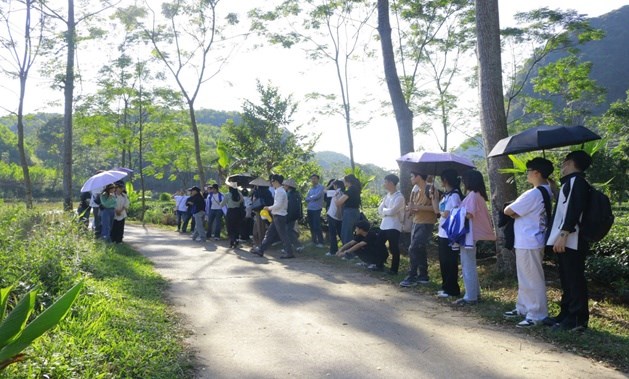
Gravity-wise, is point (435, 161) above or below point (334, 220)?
above

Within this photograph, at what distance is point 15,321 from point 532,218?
4912mm

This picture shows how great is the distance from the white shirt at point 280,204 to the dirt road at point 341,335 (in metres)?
2.18

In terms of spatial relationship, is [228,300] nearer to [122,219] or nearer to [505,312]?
[505,312]

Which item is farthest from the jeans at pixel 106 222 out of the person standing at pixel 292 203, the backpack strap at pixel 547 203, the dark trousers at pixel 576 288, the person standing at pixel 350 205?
the dark trousers at pixel 576 288

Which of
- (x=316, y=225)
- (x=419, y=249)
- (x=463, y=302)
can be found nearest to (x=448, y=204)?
(x=419, y=249)

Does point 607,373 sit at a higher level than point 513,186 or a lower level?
lower

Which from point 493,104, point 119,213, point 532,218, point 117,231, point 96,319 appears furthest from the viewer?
point 117,231

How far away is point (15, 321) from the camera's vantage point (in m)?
2.33

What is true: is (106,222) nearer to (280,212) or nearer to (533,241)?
(280,212)

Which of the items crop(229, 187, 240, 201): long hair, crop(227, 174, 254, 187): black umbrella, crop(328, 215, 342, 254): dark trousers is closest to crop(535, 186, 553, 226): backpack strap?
crop(328, 215, 342, 254): dark trousers

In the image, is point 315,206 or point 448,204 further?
point 315,206

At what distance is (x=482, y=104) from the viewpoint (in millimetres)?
7734

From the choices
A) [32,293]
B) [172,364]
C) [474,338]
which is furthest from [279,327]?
[32,293]

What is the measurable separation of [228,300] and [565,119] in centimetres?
1999
